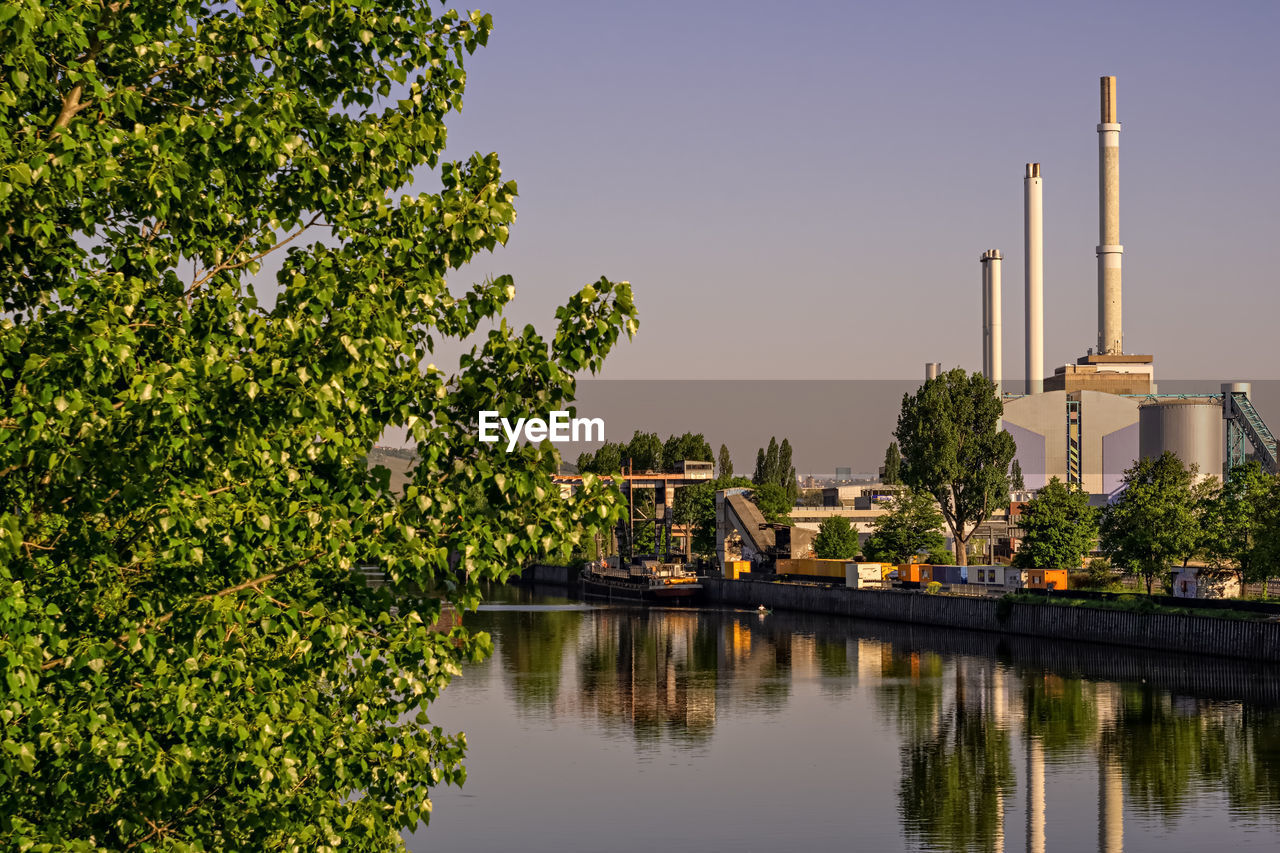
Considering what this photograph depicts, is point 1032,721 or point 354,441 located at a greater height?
point 354,441

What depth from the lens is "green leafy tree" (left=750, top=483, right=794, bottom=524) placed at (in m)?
192

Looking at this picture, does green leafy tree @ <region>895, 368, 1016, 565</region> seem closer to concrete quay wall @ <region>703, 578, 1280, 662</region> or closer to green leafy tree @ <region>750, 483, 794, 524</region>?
concrete quay wall @ <region>703, 578, 1280, 662</region>

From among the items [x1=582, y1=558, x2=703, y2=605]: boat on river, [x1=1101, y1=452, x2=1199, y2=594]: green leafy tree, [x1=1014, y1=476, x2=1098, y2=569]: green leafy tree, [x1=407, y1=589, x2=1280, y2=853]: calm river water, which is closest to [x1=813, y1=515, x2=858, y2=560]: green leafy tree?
[x1=582, y1=558, x2=703, y2=605]: boat on river

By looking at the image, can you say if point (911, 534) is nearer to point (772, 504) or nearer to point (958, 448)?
point (958, 448)

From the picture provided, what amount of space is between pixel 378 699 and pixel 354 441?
11.1 ft

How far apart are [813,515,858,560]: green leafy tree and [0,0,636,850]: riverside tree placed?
160 meters

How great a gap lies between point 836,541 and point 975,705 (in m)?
96.3

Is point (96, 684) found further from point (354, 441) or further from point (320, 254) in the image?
point (320, 254)

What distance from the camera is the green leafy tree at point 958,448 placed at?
147375mm

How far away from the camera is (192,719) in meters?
13.4

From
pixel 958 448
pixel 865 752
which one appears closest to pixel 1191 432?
pixel 958 448

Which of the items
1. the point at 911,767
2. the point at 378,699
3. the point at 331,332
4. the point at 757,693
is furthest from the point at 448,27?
the point at 757,693

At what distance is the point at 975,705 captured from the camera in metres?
78.8

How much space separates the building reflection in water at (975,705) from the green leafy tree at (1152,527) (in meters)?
11.4
